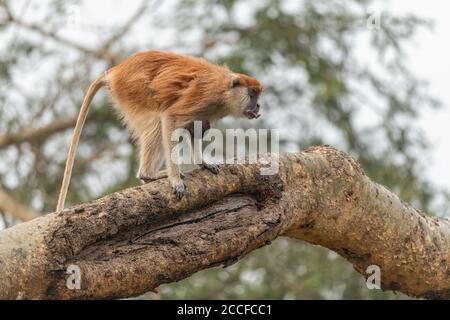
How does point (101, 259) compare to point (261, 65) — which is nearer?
point (101, 259)

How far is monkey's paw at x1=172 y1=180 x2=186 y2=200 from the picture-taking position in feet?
12.3

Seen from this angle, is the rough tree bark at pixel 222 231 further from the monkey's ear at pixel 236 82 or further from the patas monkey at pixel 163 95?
the monkey's ear at pixel 236 82

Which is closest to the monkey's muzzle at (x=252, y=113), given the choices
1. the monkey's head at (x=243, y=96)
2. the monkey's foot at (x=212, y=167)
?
the monkey's head at (x=243, y=96)

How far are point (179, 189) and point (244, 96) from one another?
5.56ft

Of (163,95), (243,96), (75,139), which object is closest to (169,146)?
(163,95)

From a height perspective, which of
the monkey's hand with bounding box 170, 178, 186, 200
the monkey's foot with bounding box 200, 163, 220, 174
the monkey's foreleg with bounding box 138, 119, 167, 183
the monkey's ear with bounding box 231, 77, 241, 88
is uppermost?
the monkey's ear with bounding box 231, 77, 241, 88

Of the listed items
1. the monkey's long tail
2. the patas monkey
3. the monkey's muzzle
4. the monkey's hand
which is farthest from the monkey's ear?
the monkey's hand

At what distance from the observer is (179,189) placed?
3789 mm

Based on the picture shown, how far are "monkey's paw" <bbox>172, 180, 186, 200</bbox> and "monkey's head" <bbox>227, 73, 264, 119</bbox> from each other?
1.55 meters

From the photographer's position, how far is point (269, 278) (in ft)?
29.7

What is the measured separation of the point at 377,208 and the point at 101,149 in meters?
5.69

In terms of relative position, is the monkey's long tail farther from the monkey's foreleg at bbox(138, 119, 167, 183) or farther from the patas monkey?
the monkey's foreleg at bbox(138, 119, 167, 183)

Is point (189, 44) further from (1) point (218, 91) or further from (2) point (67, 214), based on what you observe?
(2) point (67, 214)
